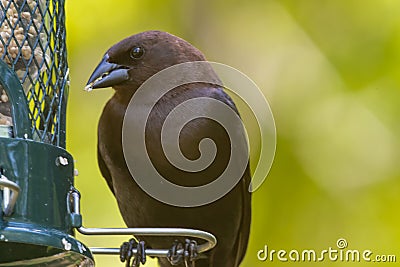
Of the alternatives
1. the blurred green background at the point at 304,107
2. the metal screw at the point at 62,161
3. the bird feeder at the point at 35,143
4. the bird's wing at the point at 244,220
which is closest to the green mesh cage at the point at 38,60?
the bird feeder at the point at 35,143

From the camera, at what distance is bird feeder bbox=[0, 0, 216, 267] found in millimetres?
3889

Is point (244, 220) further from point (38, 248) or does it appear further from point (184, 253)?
point (38, 248)

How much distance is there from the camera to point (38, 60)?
4.59 metres

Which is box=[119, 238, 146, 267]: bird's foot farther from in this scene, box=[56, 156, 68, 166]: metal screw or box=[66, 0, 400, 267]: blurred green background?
box=[66, 0, 400, 267]: blurred green background

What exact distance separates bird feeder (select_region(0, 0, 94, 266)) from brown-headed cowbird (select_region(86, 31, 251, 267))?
2.34ft

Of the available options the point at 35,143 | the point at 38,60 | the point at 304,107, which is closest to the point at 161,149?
the point at 38,60

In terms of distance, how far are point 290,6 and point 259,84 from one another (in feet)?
1.85

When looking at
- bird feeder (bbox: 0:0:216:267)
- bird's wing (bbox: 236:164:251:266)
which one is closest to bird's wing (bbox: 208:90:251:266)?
bird's wing (bbox: 236:164:251:266)

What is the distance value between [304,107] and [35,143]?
9.90 ft

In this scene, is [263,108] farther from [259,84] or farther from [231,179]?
[231,179]

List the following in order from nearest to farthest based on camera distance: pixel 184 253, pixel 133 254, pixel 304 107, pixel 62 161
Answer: pixel 62 161 → pixel 184 253 → pixel 133 254 → pixel 304 107

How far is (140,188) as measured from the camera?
5516 mm

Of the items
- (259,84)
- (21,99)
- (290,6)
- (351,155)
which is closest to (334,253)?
(351,155)

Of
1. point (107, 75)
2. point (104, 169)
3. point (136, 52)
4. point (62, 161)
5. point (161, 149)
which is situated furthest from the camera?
point (104, 169)
